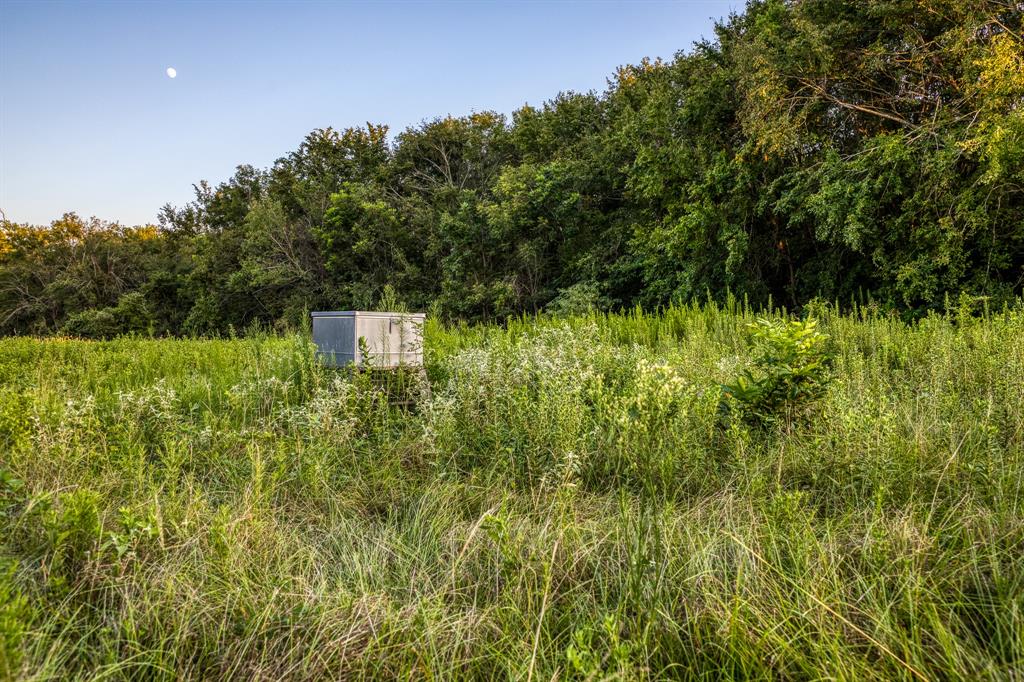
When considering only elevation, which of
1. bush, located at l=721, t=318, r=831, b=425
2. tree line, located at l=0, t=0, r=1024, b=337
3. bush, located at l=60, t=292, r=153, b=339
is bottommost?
bush, located at l=60, t=292, r=153, b=339

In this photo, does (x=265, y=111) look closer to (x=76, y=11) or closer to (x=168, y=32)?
(x=168, y=32)

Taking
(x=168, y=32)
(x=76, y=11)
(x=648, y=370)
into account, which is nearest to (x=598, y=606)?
(x=648, y=370)

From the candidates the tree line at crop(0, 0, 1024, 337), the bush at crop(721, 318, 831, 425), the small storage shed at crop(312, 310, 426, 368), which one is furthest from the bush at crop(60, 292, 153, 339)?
the bush at crop(721, 318, 831, 425)

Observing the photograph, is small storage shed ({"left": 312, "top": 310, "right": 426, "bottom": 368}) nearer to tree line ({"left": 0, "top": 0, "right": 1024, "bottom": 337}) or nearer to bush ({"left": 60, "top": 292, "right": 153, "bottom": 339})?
tree line ({"left": 0, "top": 0, "right": 1024, "bottom": 337})

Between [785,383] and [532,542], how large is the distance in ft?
6.55

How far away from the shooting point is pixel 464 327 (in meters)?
9.19

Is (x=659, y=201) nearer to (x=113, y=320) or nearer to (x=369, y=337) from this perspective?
(x=369, y=337)

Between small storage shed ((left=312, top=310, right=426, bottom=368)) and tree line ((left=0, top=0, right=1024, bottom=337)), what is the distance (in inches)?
79.4

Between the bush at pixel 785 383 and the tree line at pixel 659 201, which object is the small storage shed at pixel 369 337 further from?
the bush at pixel 785 383

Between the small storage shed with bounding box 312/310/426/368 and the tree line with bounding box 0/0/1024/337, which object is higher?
the tree line with bounding box 0/0/1024/337

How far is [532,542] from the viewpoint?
2.10 metres

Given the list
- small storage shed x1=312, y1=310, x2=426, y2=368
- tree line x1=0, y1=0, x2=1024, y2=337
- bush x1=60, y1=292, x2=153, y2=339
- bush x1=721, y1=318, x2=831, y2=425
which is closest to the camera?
bush x1=721, y1=318, x2=831, y2=425

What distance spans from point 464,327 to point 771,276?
923cm

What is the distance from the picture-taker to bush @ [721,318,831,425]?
10.5 ft
